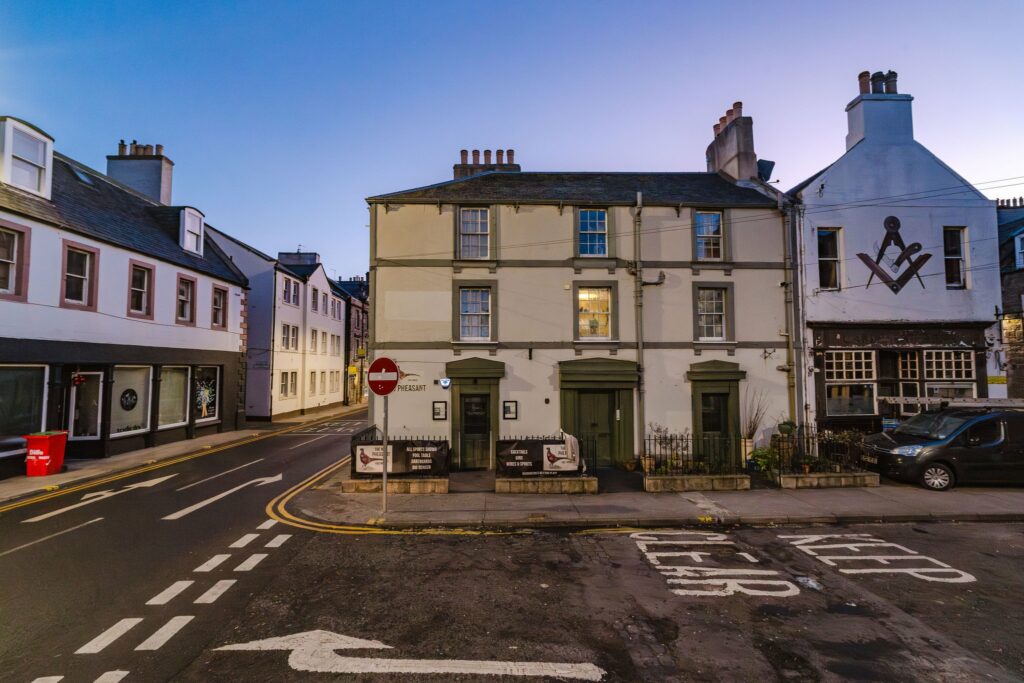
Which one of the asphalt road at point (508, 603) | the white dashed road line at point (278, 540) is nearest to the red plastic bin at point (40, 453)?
the asphalt road at point (508, 603)

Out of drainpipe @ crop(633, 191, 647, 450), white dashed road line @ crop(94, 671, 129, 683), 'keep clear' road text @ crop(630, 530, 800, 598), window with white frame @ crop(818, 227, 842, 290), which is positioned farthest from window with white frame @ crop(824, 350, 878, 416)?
white dashed road line @ crop(94, 671, 129, 683)

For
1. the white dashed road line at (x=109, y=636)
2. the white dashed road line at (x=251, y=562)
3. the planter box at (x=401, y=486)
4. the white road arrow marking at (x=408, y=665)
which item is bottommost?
the white dashed road line at (x=251, y=562)

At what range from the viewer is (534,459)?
11.5 meters

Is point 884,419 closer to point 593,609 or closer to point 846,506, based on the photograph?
point 846,506

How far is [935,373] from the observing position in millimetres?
15273

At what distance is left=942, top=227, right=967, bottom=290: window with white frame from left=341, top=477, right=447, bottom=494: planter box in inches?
714

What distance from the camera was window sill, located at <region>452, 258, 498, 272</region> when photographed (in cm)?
1463

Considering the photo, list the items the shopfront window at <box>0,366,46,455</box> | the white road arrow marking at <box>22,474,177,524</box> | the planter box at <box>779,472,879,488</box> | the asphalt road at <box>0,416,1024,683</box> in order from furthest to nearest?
1. the shopfront window at <box>0,366,46,455</box>
2. the planter box at <box>779,472,879,488</box>
3. the white road arrow marking at <box>22,474,177,524</box>
4. the asphalt road at <box>0,416,1024,683</box>

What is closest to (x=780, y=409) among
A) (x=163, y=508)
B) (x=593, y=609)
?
(x=593, y=609)

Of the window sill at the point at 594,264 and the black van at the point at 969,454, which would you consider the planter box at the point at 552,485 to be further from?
the black van at the point at 969,454

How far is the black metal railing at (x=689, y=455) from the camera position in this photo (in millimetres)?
12156

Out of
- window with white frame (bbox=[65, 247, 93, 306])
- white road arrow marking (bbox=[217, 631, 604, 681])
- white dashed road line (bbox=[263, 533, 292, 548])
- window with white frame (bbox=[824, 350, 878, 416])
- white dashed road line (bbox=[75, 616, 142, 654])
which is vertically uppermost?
window with white frame (bbox=[65, 247, 93, 306])

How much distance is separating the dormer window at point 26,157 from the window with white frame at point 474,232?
14439 mm

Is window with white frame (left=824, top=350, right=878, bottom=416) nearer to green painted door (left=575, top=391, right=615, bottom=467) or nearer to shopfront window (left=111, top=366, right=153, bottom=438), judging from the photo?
green painted door (left=575, top=391, right=615, bottom=467)
